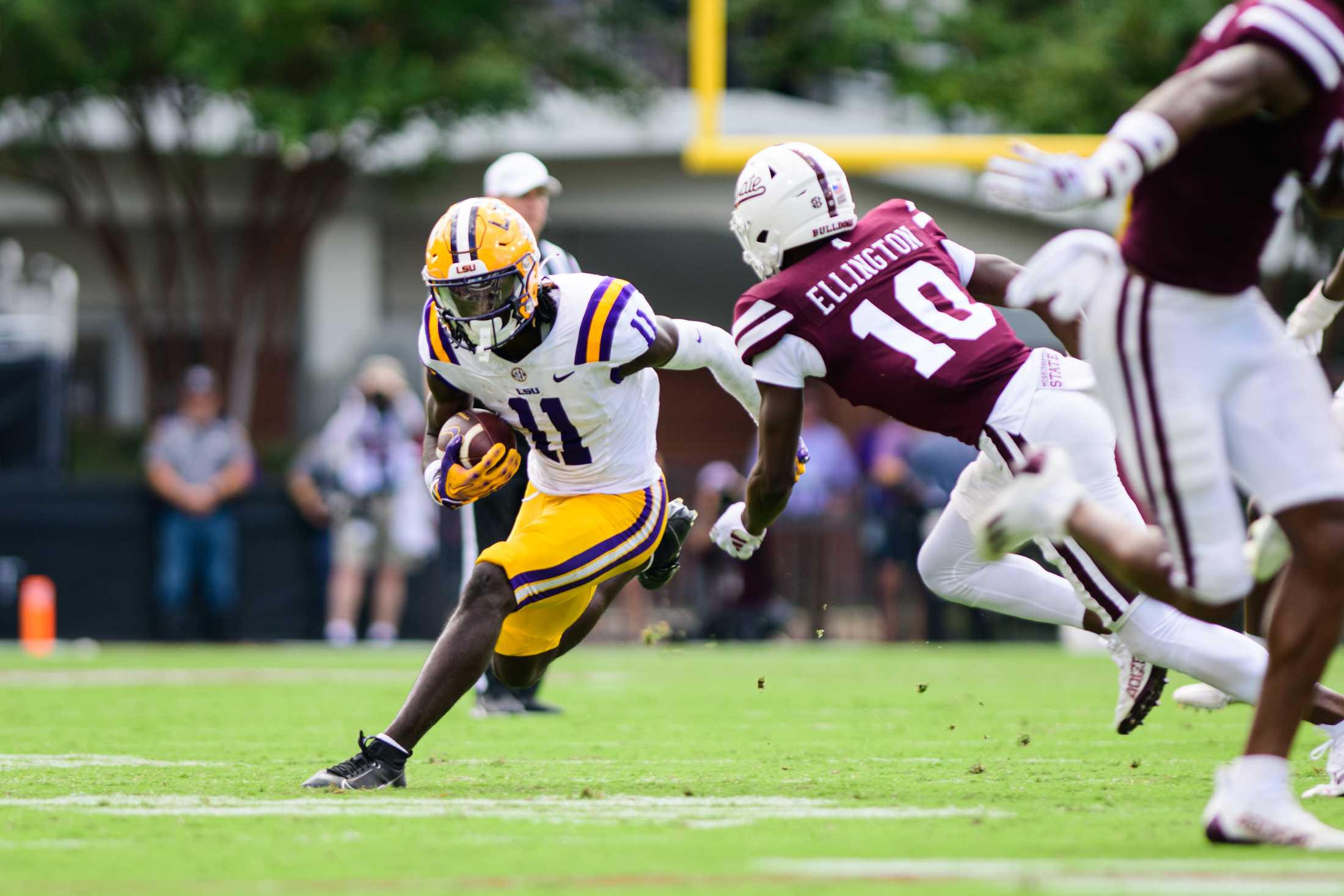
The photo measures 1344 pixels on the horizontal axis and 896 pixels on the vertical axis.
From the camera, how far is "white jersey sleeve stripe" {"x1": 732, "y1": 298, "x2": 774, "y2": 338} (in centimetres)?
543

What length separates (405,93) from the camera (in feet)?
53.8

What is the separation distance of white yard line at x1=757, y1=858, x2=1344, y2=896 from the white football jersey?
2176 mm

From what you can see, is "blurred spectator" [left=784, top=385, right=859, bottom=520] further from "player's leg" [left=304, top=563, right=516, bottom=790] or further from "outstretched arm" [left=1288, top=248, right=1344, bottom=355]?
"outstretched arm" [left=1288, top=248, right=1344, bottom=355]

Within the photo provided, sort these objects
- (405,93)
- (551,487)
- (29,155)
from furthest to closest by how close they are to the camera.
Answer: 1. (29,155)
2. (405,93)
3. (551,487)

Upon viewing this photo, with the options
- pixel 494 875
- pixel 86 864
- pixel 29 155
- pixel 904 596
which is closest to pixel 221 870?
pixel 86 864

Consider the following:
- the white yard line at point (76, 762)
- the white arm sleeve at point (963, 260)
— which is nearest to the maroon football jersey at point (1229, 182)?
the white arm sleeve at point (963, 260)

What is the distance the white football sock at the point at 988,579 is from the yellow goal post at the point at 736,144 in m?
7.00

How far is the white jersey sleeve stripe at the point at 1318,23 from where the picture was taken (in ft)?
12.8

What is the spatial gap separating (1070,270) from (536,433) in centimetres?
214

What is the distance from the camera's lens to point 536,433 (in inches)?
230

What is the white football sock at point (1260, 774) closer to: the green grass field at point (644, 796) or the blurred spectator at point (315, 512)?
the green grass field at point (644, 796)

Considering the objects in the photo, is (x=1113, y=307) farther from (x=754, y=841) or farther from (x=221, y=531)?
(x=221, y=531)

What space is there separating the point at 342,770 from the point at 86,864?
1.37m

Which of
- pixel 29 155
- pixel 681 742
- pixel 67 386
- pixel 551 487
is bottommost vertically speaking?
pixel 681 742
